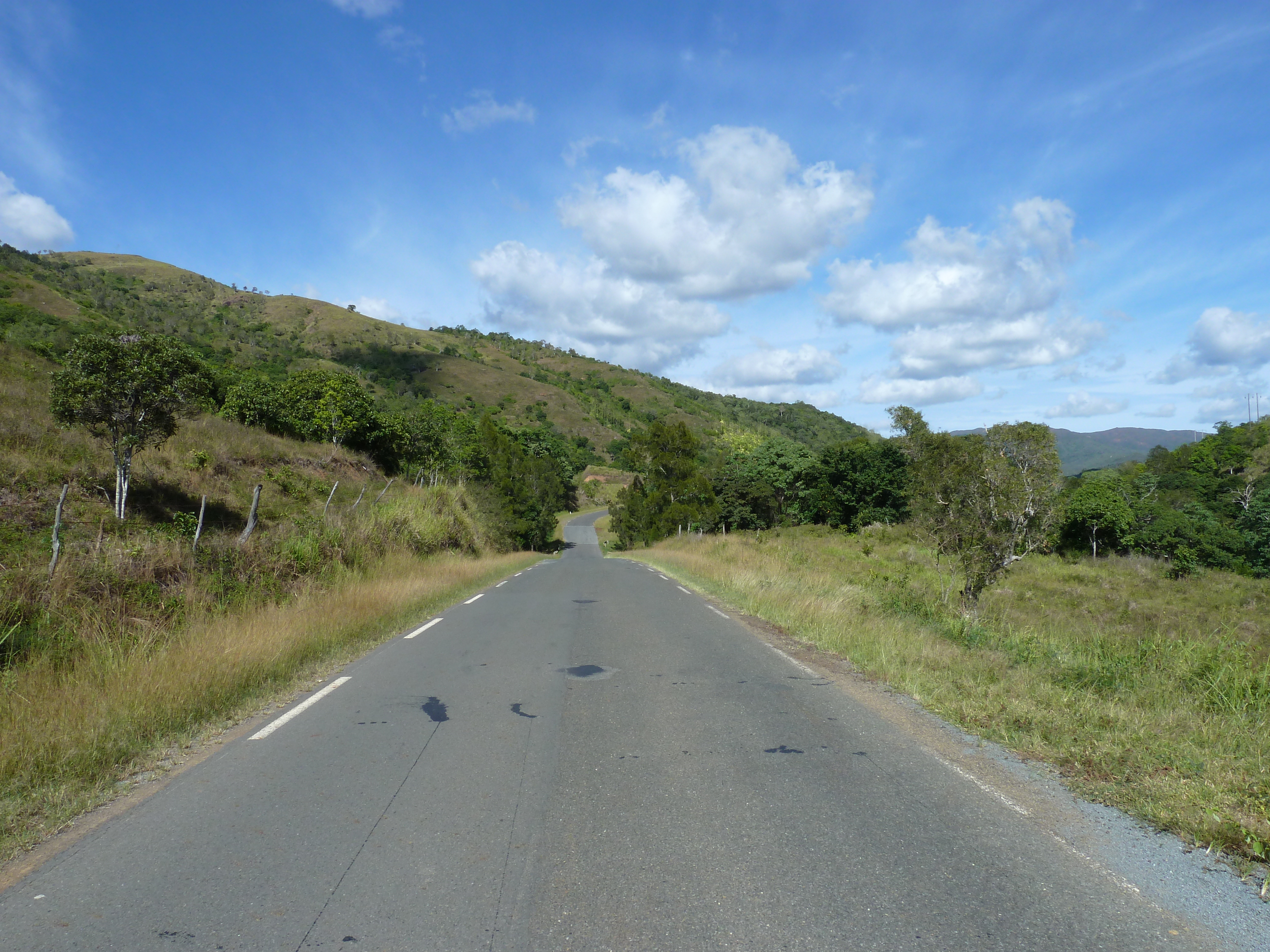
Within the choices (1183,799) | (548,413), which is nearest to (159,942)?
(1183,799)

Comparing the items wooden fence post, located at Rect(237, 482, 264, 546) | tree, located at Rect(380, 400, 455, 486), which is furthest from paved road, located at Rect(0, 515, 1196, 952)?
tree, located at Rect(380, 400, 455, 486)

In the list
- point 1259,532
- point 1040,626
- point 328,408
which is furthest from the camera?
point 1259,532

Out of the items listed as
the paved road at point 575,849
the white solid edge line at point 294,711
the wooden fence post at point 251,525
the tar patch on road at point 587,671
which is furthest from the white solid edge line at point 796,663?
the wooden fence post at point 251,525

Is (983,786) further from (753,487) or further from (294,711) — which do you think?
(753,487)

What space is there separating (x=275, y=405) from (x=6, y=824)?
34.7 metres

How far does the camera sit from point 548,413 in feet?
469

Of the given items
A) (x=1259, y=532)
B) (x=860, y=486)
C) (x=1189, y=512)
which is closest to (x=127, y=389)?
(x=860, y=486)

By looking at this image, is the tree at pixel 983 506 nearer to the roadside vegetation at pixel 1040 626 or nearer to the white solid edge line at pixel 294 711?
the roadside vegetation at pixel 1040 626

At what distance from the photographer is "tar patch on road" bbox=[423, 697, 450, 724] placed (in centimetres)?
600

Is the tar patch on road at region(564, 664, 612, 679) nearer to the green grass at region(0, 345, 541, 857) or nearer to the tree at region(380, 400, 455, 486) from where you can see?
the green grass at region(0, 345, 541, 857)

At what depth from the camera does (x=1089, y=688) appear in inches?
258

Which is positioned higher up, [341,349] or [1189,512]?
[341,349]

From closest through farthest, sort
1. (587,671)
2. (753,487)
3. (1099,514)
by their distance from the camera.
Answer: (587,671), (1099,514), (753,487)

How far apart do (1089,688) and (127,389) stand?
57.6 feet
